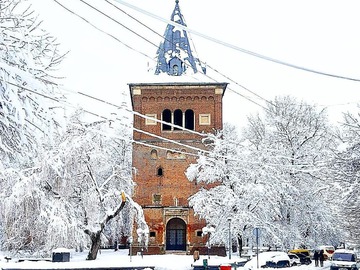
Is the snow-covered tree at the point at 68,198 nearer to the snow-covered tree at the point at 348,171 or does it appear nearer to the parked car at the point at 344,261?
the snow-covered tree at the point at 348,171

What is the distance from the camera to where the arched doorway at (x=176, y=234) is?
133 ft

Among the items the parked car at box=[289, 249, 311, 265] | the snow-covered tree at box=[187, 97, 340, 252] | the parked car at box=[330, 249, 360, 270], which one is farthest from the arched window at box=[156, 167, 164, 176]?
the parked car at box=[330, 249, 360, 270]

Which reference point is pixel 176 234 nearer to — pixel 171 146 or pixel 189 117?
pixel 171 146

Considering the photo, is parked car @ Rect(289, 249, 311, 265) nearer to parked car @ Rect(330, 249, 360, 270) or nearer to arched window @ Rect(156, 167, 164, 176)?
parked car @ Rect(330, 249, 360, 270)

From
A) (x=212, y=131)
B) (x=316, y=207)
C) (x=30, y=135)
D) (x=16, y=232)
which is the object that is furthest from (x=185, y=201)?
(x=30, y=135)

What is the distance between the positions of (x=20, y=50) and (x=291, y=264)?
24.4 metres

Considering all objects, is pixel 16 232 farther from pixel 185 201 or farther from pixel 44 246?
pixel 185 201

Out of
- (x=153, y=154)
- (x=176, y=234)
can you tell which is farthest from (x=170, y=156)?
(x=176, y=234)

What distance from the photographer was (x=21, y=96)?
27.5 feet

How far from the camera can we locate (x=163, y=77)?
4272 centimetres

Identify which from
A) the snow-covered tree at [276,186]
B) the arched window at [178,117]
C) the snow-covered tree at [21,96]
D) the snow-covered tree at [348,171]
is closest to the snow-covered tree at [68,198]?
the snow-covered tree at [276,186]

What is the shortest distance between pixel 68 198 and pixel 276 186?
12777 mm

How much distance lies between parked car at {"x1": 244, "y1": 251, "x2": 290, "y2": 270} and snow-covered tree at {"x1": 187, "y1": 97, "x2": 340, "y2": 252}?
205 inches

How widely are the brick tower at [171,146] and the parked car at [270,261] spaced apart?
1260 centimetres
